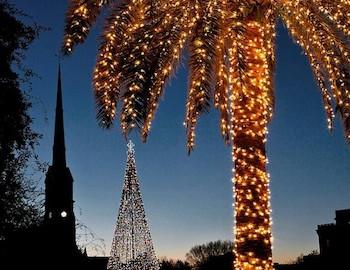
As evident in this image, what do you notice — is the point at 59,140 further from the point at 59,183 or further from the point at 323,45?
the point at 323,45

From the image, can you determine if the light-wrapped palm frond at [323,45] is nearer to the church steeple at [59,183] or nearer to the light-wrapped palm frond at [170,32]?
the light-wrapped palm frond at [170,32]

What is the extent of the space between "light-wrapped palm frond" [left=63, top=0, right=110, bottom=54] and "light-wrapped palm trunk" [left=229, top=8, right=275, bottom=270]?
2686 mm

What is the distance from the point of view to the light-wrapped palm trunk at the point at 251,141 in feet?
40.2

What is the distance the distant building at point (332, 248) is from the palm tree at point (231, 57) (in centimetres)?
3701

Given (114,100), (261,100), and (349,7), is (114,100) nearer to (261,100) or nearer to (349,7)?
(261,100)

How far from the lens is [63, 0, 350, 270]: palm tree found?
467 inches

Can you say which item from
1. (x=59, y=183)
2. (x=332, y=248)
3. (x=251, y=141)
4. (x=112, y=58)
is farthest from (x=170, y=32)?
(x=59, y=183)

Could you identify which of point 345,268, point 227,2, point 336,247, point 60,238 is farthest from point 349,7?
point 336,247

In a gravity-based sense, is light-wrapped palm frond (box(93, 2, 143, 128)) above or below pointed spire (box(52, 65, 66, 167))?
below

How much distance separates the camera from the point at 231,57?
515 inches

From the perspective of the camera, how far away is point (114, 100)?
13055 mm

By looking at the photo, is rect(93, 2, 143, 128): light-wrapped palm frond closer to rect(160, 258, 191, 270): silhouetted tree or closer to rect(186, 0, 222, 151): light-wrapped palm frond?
rect(186, 0, 222, 151): light-wrapped palm frond

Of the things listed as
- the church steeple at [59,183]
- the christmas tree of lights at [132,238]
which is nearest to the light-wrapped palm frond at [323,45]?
the christmas tree of lights at [132,238]

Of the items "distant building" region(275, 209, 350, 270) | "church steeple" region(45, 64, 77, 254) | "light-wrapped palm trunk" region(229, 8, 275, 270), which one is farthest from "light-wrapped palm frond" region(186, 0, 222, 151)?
"church steeple" region(45, 64, 77, 254)
